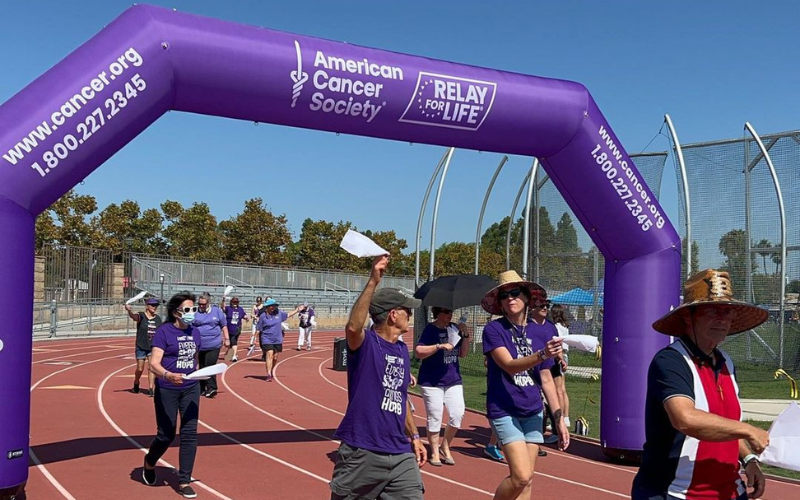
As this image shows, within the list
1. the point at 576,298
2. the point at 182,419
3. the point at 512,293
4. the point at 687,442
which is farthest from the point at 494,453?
the point at 576,298

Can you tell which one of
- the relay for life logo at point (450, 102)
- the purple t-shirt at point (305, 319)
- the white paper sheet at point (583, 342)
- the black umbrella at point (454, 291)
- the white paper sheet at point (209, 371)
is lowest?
the purple t-shirt at point (305, 319)

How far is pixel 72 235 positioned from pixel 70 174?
1608 inches

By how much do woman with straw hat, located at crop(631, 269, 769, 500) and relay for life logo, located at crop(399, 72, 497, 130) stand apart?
5767mm

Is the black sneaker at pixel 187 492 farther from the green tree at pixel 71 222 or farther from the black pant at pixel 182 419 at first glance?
the green tree at pixel 71 222

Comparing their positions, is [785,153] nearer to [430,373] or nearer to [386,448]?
[430,373]

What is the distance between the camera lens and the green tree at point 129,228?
47469mm

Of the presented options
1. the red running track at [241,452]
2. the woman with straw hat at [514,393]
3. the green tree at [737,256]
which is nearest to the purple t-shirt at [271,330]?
the red running track at [241,452]

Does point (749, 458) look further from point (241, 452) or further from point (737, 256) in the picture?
point (737, 256)

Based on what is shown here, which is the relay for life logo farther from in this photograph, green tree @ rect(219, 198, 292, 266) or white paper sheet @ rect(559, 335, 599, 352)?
green tree @ rect(219, 198, 292, 266)

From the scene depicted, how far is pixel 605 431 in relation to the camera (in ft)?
32.9

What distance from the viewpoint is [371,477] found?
15.4ft

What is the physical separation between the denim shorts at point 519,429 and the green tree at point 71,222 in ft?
140

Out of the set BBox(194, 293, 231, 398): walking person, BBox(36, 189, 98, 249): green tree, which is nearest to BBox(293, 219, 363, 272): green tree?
BBox(36, 189, 98, 249): green tree

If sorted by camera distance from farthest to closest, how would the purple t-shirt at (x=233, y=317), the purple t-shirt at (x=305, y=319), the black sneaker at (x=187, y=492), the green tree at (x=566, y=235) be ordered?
the purple t-shirt at (x=305, y=319) < the purple t-shirt at (x=233, y=317) < the green tree at (x=566, y=235) < the black sneaker at (x=187, y=492)
